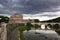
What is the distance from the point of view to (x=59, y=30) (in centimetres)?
716

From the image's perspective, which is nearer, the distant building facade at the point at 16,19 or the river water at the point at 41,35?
the distant building facade at the point at 16,19

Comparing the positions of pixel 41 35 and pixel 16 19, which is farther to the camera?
pixel 41 35

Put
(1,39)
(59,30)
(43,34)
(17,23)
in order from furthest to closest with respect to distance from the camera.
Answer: (43,34) → (17,23) → (59,30) → (1,39)

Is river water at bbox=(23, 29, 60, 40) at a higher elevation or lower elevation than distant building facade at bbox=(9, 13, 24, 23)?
lower

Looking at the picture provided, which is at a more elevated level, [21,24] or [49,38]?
[21,24]

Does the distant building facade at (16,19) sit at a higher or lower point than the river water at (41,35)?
higher

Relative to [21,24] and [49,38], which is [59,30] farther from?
[21,24]

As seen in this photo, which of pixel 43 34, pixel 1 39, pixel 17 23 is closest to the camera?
pixel 1 39

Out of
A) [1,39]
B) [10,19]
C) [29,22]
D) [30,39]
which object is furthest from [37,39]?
[1,39]

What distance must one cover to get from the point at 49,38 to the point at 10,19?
1928 millimetres

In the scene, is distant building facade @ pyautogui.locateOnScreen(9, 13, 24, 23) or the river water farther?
the river water

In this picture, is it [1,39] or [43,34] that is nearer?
[1,39]

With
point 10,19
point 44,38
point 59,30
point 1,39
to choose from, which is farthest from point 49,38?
point 1,39

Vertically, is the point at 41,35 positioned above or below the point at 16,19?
below
